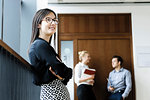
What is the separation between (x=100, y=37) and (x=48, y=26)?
3.64m

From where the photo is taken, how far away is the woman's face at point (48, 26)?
5.85 ft

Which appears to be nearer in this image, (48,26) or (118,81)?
(48,26)

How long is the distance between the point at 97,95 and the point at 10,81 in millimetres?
3821

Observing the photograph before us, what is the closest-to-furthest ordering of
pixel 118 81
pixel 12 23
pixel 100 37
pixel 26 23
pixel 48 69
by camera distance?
pixel 48 69, pixel 12 23, pixel 26 23, pixel 118 81, pixel 100 37

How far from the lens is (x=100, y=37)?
5348 millimetres

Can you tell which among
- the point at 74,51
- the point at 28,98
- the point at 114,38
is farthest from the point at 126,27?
the point at 28,98

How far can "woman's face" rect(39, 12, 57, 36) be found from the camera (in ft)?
5.85

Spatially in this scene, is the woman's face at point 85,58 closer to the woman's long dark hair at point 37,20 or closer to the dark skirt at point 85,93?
the dark skirt at point 85,93

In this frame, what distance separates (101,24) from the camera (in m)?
5.41

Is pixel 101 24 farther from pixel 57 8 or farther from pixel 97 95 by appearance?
pixel 97 95

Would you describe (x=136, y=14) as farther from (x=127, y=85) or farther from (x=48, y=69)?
(x=48, y=69)

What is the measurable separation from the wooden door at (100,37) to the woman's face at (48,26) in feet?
11.6

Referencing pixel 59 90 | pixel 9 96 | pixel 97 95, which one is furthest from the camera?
pixel 97 95

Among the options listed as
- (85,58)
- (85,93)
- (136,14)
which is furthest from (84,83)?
(136,14)
